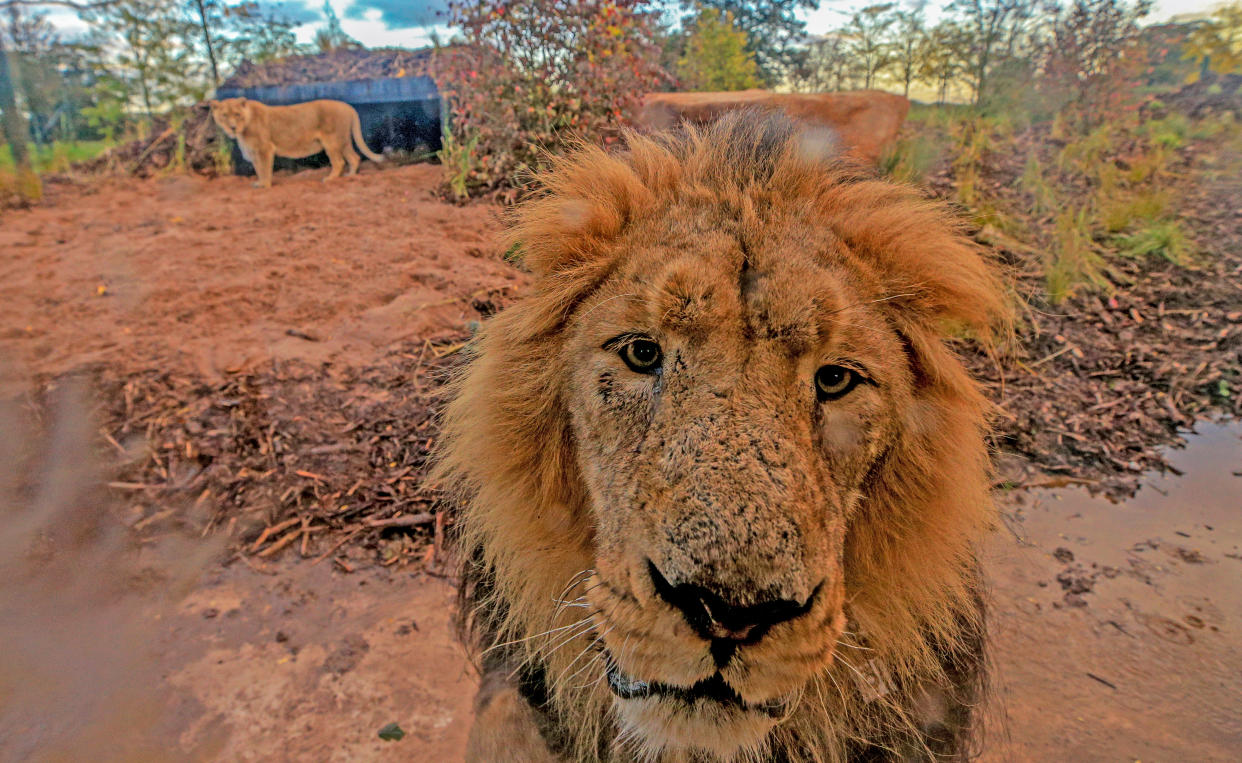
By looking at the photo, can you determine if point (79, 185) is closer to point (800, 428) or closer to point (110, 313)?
point (110, 313)

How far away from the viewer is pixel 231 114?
17.4ft

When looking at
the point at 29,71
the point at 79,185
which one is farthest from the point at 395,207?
the point at 29,71

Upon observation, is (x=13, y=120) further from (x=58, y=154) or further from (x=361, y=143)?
(x=361, y=143)

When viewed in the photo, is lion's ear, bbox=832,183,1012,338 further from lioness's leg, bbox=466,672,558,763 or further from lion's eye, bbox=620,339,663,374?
lioness's leg, bbox=466,672,558,763

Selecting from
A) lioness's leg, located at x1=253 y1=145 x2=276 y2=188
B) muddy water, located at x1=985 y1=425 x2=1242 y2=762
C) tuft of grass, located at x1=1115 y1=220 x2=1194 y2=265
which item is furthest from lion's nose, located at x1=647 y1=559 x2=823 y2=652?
lioness's leg, located at x1=253 y1=145 x2=276 y2=188

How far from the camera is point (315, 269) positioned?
14.5 feet

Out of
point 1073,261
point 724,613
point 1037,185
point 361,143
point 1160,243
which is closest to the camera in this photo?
point 724,613

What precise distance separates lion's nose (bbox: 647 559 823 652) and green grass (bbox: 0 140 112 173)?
2.80 metres

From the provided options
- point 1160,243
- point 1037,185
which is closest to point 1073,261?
point 1160,243

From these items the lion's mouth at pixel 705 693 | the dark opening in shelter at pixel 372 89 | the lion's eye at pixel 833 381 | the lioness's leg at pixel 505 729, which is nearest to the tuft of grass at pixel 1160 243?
the lion's eye at pixel 833 381

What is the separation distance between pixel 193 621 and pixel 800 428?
7.41ft

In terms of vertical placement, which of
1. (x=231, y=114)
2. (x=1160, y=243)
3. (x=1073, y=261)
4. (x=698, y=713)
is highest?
(x=231, y=114)

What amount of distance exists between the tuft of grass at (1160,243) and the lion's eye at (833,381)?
352 centimetres

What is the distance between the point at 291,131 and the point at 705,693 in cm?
595
